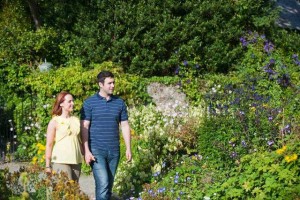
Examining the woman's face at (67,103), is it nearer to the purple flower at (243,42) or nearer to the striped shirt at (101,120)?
the striped shirt at (101,120)

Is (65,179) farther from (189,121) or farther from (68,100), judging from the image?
(189,121)

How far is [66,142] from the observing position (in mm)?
6445

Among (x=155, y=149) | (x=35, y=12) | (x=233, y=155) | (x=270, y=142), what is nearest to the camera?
(x=270, y=142)

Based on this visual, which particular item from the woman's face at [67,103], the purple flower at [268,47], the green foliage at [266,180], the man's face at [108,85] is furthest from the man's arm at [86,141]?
the purple flower at [268,47]

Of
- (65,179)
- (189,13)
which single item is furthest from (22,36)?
(65,179)

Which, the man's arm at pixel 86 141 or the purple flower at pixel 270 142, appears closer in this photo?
the man's arm at pixel 86 141

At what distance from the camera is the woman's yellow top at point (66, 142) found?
6.41m

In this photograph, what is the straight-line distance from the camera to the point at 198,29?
13.2 metres

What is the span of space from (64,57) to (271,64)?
497 cm

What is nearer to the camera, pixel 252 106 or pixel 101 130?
pixel 101 130

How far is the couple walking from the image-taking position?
21.1ft

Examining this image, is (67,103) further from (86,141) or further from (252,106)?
(252,106)

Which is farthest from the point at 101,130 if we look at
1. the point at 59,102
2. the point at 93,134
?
the point at 59,102

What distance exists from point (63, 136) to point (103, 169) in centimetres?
61
